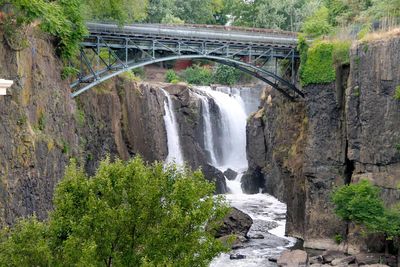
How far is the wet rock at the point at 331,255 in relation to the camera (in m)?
27.4

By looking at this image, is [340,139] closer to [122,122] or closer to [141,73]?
[122,122]

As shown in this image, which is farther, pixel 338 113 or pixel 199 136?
pixel 199 136

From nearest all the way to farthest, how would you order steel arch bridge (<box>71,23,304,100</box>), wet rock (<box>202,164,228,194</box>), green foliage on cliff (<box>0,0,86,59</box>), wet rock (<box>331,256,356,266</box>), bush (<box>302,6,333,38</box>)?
green foliage on cliff (<box>0,0,86,59</box>) → wet rock (<box>331,256,356,266</box>) → steel arch bridge (<box>71,23,304,100</box>) → bush (<box>302,6,333,38</box>) → wet rock (<box>202,164,228,194</box>)

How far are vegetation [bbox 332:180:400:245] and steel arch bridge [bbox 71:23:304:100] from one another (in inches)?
374

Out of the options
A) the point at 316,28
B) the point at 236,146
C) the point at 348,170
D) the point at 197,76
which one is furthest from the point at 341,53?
the point at 197,76

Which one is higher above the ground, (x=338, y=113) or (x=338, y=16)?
(x=338, y=16)

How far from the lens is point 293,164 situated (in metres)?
34.8

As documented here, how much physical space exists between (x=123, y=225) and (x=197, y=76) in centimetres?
5036

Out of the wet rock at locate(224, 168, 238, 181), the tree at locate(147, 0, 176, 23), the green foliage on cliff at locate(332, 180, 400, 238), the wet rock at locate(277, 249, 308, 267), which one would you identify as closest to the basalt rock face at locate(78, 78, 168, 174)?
the wet rock at locate(224, 168, 238, 181)

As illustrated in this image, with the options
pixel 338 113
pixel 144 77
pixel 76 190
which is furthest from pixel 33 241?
pixel 144 77

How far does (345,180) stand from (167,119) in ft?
60.4

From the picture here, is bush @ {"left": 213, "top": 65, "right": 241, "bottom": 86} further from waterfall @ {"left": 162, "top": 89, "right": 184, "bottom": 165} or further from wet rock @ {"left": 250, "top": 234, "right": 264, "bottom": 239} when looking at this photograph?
wet rock @ {"left": 250, "top": 234, "right": 264, "bottom": 239}

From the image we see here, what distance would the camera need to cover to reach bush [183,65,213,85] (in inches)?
2460

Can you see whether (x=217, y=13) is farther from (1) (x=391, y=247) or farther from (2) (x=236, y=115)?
(1) (x=391, y=247)
